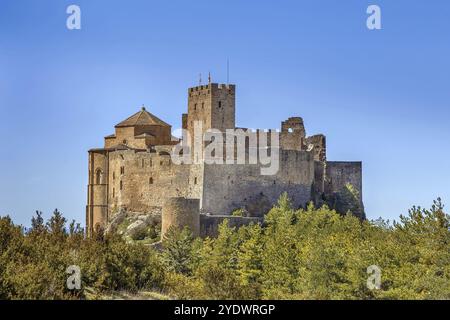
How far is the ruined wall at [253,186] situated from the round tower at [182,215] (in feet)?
10.1

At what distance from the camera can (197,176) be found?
75.6 m

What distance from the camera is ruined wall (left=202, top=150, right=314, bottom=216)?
75.2 meters

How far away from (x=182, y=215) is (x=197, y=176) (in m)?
4.95

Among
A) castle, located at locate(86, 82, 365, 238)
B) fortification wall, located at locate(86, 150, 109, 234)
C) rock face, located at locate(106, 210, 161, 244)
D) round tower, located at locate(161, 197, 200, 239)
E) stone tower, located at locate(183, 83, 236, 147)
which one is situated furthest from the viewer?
fortification wall, located at locate(86, 150, 109, 234)

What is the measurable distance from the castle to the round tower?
63mm

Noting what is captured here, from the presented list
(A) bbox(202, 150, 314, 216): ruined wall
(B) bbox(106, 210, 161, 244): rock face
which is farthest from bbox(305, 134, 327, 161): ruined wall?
(B) bbox(106, 210, 161, 244): rock face

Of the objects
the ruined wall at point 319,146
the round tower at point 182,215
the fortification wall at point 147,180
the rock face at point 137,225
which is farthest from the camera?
the ruined wall at point 319,146

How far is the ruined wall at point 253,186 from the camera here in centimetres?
7525

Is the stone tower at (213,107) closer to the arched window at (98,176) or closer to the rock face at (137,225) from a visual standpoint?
the rock face at (137,225)

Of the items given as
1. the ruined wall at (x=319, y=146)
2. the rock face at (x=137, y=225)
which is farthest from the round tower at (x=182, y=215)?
the ruined wall at (x=319, y=146)

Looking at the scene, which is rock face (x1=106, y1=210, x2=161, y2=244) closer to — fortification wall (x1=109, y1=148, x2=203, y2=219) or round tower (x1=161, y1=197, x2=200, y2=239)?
fortification wall (x1=109, y1=148, x2=203, y2=219)

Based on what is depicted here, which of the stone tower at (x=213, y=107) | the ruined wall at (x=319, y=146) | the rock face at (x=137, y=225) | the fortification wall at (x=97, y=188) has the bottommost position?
the rock face at (x=137, y=225)

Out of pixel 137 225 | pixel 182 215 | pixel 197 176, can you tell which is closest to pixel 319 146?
pixel 197 176
